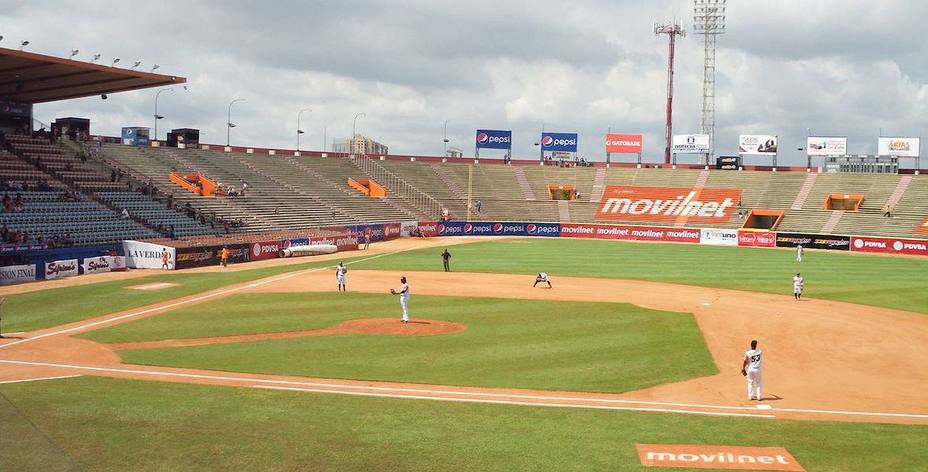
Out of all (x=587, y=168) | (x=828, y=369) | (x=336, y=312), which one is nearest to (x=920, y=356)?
(x=828, y=369)

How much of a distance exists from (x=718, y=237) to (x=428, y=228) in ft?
109

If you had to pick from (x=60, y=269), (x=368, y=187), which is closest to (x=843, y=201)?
(x=368, y=187)

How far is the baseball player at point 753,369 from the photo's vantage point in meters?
18.9

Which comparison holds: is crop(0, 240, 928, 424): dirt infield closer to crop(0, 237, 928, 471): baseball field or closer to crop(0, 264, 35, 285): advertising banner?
crop(0, 237, 928, 471): baseball field

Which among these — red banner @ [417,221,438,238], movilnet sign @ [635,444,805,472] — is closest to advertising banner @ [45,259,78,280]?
movilnet sign @ [635,444,805,472]

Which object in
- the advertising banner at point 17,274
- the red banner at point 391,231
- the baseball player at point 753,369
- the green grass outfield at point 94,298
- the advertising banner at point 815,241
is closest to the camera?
the baseball player at point 753,369

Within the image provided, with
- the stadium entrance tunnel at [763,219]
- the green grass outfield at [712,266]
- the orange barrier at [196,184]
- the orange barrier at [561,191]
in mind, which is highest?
the orange barrier at [561,191]

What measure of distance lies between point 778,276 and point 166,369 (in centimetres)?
4178

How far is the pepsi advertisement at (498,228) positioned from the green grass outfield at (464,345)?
51240 millimetres

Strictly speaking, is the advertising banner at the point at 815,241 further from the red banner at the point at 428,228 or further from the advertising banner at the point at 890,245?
the red banner at the point at 428,228

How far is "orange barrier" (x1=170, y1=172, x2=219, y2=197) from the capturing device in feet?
229

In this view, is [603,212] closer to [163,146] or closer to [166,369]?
[163,146]

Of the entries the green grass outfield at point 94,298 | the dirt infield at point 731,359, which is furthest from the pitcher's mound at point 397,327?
the green grass outfield at point 94,298

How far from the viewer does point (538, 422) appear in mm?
16391
